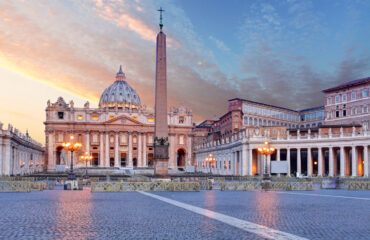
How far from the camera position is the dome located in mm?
148875

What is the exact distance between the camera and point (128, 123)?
396ft

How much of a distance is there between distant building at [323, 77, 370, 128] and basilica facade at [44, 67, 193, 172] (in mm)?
45169

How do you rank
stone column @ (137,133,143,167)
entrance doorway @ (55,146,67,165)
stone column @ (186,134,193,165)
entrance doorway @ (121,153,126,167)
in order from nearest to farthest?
entrance doorway @ (55,146,67,165) < stone column @ (137,133,143,167) < entrance doorway @ (121,153,126,167) < stone column @ (186,134,193,165)

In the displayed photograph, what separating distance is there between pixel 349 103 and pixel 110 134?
62.9m

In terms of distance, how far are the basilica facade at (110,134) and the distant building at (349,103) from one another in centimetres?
4517

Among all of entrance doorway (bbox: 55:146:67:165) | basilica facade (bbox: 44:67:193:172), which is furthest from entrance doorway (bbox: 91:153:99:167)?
entrance doorway (bbox: 55:146:67:165)

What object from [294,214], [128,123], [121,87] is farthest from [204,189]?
[121,87]

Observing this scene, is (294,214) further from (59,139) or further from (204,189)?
(59,139)

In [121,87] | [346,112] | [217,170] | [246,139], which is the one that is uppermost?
[121,87]

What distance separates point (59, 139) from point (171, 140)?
30.8m

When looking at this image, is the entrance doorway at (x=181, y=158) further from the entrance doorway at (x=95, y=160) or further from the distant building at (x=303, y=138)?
the entrance doorway at (x=95, y=160)

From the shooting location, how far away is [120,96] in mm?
149500

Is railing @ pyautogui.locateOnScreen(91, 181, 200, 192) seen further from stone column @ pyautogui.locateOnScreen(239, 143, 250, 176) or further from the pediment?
the pediment

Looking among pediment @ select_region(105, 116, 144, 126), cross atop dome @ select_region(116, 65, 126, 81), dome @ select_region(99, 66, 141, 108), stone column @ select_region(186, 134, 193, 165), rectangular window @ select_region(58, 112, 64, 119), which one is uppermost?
cross atop dome @ select_region(116, 65, 126, 81)
